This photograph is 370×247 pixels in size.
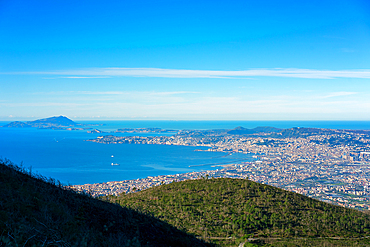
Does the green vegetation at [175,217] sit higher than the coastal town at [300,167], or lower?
higher

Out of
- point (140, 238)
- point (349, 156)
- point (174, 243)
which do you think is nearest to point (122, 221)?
point (140, 238)

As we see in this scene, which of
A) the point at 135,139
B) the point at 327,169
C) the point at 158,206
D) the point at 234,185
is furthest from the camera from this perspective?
the point at 135,139

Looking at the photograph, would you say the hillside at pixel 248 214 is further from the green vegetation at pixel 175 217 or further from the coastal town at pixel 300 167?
the coastal town at pixel 300 167

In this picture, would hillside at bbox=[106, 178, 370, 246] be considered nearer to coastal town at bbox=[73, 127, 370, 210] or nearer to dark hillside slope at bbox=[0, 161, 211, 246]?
coastal town at bbox=[73, 127, 370, 210]

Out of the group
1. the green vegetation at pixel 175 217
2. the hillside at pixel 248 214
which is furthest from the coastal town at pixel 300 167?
the hillside at pixel 248 214

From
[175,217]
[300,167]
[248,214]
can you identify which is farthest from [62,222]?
[300,167]

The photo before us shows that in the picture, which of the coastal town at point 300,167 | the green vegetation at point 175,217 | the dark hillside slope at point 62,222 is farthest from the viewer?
the coastal town at point 300,167

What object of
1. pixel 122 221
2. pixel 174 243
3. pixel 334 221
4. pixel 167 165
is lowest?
pixel 167 165

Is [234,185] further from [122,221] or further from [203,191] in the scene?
[122,221]
